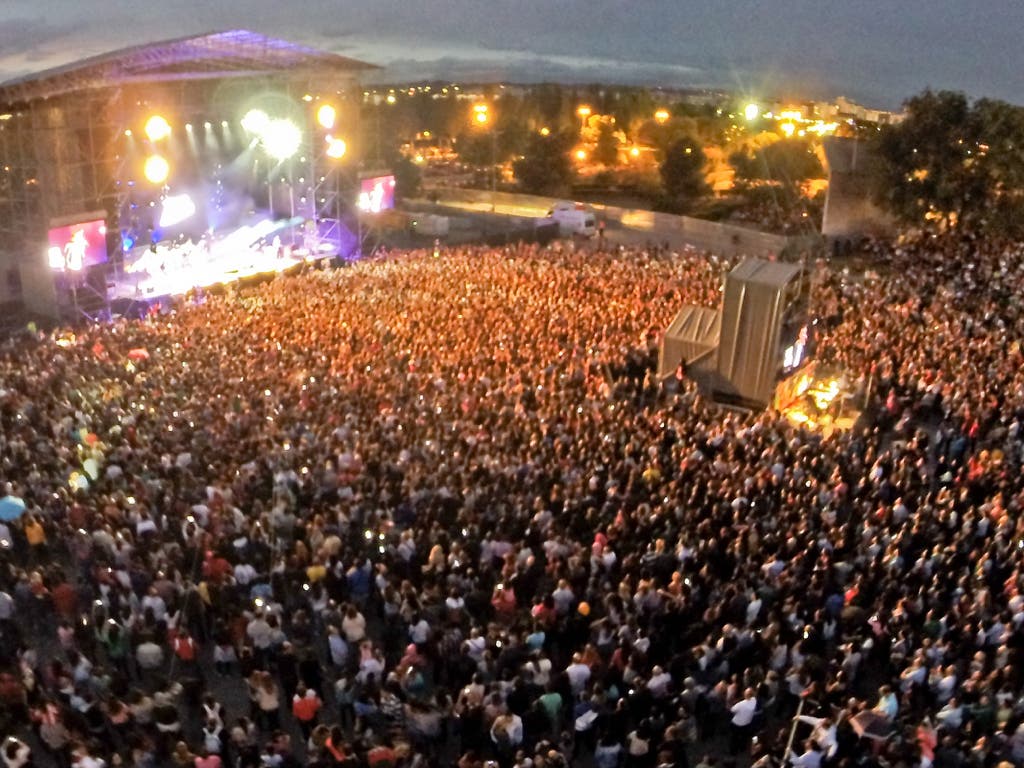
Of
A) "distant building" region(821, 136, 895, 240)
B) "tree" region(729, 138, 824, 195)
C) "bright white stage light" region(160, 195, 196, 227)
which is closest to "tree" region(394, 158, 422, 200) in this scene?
"bright white stage light" region(160, 195, 196, 227)

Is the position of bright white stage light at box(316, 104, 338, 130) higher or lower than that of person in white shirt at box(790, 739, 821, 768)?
higher

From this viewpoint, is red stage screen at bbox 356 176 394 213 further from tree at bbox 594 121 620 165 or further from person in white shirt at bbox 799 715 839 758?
person in white shirt at bbox 799 715 839 758

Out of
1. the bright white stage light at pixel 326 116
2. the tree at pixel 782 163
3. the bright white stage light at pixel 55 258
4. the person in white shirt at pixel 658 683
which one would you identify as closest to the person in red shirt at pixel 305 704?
the person in white shirt at pixel 658 683

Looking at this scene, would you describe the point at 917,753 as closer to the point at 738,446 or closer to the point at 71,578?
the point at 738,446

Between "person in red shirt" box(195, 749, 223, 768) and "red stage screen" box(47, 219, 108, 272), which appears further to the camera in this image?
"red stage screen" box(47, 219, 108, 272)

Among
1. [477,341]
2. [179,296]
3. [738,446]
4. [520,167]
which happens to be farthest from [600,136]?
[738,446]

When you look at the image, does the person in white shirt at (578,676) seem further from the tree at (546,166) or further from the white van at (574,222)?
the tree at (546,166)

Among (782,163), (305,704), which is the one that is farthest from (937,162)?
(305,704)

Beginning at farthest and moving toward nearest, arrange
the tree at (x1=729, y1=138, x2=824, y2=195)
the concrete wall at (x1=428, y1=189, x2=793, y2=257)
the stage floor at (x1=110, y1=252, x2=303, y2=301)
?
1. the tree at (x1=729, y1=138, x2=824, y2=195)
2. the concrete wall at (x1=428, y1=189, x2=793, y2=257)
3. the stage floor at (x1=110, y1=252, x2=303, y2=301)
